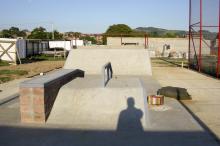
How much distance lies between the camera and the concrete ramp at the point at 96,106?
26.9 ft

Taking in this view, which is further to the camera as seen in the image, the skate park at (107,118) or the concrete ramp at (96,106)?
the concrete ramp at (96,106)

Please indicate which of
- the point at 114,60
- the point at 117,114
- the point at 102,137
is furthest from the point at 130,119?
the point at 114,60

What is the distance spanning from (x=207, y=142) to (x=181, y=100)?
5133mm

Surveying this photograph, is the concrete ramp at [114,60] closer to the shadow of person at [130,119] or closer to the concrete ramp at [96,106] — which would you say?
the concrete ramp at [96,106]

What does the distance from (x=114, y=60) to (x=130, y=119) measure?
1257 cm

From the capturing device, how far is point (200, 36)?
23875 mm

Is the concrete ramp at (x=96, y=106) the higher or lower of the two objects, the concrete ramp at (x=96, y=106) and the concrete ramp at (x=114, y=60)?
the lower

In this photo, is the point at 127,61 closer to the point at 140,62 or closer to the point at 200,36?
the point at 140,62

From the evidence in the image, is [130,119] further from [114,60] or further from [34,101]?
[114,60]

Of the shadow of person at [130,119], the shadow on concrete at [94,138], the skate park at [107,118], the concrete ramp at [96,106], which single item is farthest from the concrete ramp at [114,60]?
the shadow on concrete at [94,138]

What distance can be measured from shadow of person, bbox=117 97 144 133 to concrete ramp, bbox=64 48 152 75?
11.3m

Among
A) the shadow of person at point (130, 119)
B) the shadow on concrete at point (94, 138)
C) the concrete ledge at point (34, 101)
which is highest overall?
the concrete ledge at point (34, 101)

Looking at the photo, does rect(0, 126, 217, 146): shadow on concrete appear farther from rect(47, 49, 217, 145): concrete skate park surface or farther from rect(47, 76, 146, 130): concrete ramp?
rect(47, 76, 146, 130): concrete ramp

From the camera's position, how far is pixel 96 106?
870 cm
